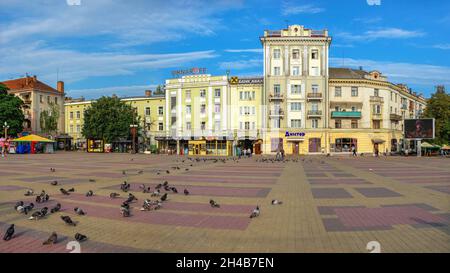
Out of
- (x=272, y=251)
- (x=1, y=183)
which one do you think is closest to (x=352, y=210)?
(x=272, y=251)

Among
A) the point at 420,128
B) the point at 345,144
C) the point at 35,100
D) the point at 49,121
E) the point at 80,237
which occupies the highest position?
the point at 35,100

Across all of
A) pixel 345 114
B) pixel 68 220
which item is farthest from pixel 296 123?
pixel 68 220

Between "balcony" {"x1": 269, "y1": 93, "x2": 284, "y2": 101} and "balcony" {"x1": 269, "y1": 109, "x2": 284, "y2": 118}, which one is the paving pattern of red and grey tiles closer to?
"balcony" {"x1": 269, "y1": 109, "x2": 284, "y2": 118}

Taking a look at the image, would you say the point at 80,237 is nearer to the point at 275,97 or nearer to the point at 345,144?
the point at 275,97

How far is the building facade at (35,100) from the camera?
2763 inches

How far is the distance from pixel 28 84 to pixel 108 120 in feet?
87.2

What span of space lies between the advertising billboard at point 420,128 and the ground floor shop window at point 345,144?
7.75 m

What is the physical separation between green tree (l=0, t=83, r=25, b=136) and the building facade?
1074cm

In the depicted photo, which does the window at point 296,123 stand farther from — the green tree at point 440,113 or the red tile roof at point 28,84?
the red tile roof at point 28,84

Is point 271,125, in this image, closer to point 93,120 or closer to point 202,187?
point 93,120

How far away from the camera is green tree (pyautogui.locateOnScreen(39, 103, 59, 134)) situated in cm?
6806

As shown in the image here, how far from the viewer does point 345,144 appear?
177 feet

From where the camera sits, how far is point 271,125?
2120 inches

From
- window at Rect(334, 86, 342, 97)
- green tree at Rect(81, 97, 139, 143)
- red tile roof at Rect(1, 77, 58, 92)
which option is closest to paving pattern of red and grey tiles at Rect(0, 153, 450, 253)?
window at Rect(334, 86, 342, 97)
